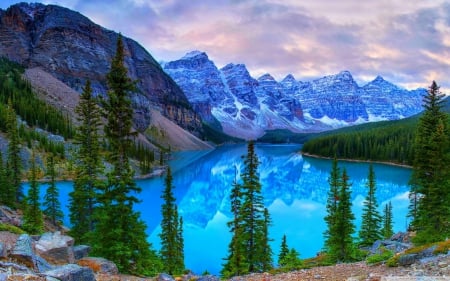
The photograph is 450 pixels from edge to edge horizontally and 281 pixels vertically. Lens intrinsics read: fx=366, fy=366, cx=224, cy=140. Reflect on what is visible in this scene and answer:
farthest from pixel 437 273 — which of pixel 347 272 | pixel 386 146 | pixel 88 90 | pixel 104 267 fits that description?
pixel 386 146

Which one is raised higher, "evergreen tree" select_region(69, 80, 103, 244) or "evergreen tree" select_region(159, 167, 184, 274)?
"evergreen tree" select_region(69, 80, 103, 244)

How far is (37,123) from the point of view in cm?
10562

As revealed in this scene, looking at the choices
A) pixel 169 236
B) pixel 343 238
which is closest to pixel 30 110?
pixel 169 236

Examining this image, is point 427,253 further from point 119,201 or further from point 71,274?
point 119,201

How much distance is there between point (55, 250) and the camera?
498 inches

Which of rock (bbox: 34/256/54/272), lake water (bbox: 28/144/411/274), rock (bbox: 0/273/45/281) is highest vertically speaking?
rock (bbox: 0/273/45/281)

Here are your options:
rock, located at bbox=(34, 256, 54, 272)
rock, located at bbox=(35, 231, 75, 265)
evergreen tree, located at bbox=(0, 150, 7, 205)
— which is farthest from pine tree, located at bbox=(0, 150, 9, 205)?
rock, located at bbox=(34, 256, 54, 272)

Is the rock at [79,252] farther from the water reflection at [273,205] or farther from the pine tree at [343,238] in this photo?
the water reflection at [273,205]

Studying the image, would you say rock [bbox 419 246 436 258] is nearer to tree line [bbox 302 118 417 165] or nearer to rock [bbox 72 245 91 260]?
rock [bbox 72 245 91 260]

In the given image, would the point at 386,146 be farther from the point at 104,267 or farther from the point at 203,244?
the point at 104,267

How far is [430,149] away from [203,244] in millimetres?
26938

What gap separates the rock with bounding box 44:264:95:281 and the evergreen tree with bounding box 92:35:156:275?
701 cm

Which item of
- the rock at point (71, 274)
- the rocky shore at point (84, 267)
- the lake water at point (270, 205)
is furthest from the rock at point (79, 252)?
the lake water at point (270, 205)

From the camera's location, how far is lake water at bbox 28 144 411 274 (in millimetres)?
41062
